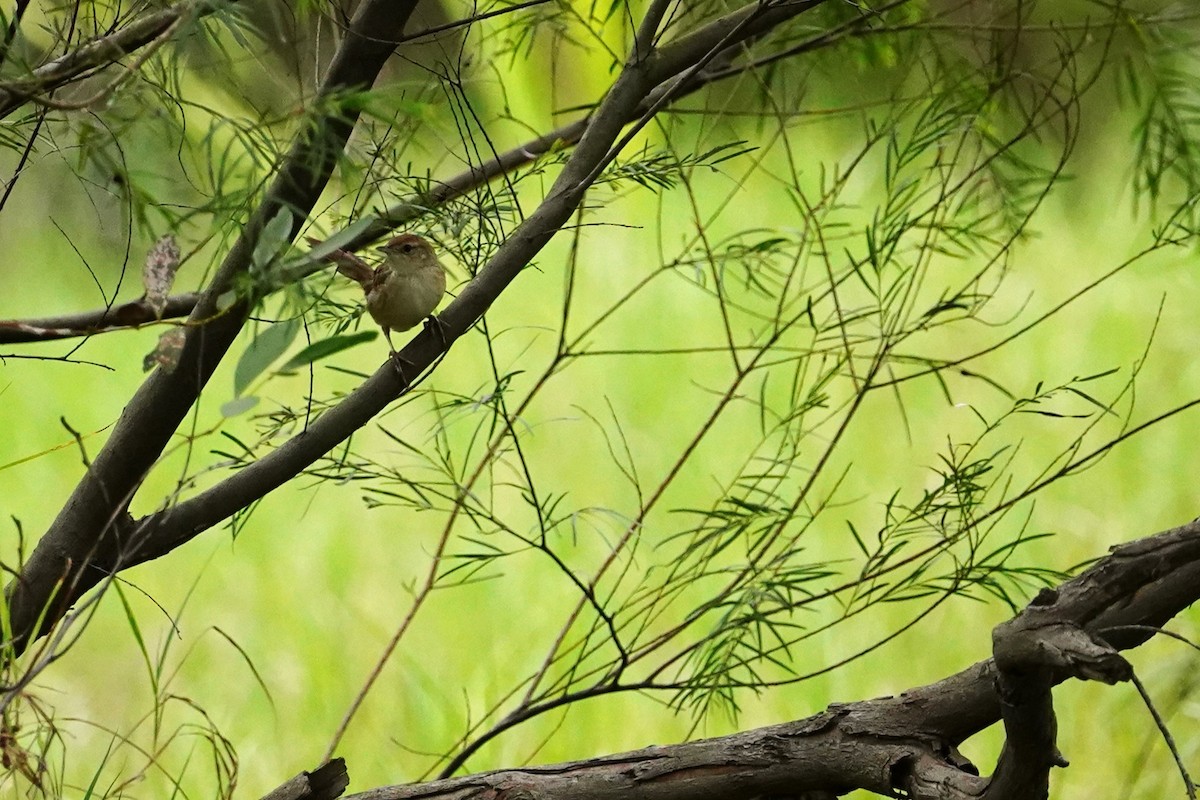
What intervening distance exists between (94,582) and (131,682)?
1.95 ft

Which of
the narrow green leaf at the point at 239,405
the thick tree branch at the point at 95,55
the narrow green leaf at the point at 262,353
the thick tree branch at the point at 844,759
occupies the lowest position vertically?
the thick tree branch at the point at 844,759

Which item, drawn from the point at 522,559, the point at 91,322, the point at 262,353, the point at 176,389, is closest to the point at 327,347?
the point at 262,353

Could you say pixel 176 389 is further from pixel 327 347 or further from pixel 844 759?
pixel 844 759

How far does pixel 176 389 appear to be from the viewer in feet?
1.69

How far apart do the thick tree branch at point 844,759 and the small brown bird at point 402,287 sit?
27 centimetres

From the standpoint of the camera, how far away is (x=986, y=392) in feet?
4.28

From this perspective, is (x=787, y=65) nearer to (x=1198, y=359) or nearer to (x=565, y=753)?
(x=1198, y=359)

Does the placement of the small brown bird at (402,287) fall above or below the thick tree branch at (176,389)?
above

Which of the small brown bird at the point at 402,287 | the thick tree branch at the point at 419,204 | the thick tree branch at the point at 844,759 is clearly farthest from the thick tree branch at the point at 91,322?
the thick tree branch at the point at 844,759

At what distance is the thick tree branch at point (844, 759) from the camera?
0.50m

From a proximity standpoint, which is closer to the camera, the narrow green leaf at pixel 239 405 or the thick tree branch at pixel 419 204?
the narrow green leaf at pixel 239 405

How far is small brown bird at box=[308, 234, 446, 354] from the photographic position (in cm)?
71

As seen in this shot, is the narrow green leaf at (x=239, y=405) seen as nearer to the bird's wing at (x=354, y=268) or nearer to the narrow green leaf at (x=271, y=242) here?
the narrow green leaf at (x=271, y=242)

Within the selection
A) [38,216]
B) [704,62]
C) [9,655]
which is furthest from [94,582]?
[38,216]
